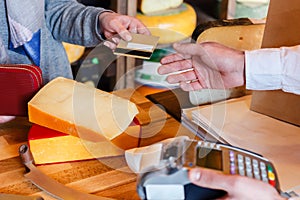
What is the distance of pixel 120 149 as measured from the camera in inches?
30.6

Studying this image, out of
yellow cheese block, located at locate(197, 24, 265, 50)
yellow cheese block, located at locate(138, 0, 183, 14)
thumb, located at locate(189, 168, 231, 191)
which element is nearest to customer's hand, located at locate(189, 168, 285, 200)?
thumb, located at locate(189, 168, 231, 191)

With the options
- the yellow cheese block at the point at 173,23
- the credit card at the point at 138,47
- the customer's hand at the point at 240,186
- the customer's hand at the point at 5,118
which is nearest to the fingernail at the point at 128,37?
the credit card at the point at 138,47

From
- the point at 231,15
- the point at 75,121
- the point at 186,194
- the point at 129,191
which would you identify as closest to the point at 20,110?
the point at 75,121

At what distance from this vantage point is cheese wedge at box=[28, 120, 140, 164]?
29.7 inches

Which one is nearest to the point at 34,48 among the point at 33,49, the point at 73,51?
the point at 33,49

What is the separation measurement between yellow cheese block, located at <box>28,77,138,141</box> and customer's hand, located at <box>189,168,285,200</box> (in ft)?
0.75

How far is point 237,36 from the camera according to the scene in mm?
953

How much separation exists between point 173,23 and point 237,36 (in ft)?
2.37

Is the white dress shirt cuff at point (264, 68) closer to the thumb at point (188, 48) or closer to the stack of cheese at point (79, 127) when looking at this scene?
the thumb at point (188, 48)

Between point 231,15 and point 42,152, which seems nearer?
point 42,152

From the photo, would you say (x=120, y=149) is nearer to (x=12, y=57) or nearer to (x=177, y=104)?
(x=177, y=104)

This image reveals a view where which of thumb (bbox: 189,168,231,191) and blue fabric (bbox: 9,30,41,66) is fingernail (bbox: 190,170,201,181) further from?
blue fabric (bbox: 9,30,41,66)

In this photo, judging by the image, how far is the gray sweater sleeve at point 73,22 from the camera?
3.48 ft

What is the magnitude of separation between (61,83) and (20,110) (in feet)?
0.28
